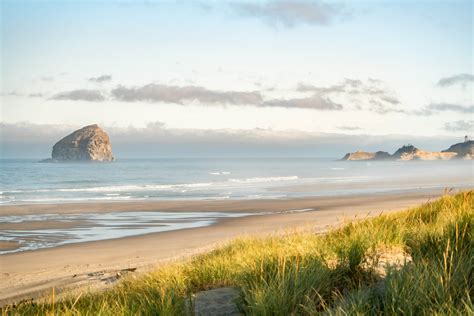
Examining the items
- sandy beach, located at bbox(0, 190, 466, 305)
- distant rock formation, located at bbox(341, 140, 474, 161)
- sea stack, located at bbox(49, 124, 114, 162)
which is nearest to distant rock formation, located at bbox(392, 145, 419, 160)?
distant rock formation, located at bbox(341, 140, 474, 161)

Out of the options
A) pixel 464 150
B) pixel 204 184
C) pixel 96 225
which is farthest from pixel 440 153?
pixel 96 225

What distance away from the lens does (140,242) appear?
18.8 m

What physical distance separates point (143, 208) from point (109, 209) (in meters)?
1.83

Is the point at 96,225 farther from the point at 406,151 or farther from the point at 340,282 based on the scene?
the point at 406,151

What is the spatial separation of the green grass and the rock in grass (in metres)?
0.15

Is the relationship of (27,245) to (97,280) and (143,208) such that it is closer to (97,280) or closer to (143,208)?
(97,280)

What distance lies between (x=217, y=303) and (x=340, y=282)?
4.47 feet

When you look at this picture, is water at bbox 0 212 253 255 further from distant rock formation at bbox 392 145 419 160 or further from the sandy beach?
distant rock formation at bbox 392 145 419 160

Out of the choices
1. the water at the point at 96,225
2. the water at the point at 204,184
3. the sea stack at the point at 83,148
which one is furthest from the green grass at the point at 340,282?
the sea stack at the point at 83,148

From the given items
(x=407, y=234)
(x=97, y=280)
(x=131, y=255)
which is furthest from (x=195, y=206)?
(x=407, y=234)

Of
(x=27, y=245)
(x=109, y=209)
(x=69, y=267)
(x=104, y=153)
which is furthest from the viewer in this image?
(x=104, y=153)

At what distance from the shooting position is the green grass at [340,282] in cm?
475

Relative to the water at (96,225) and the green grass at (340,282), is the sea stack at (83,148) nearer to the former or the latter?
the water at (96,225)

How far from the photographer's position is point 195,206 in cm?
3117
